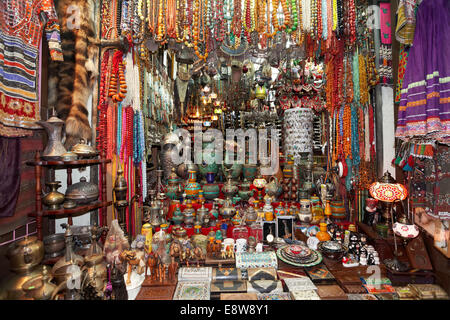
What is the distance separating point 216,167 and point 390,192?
8.05 ft

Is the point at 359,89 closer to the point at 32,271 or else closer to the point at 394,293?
the point at 394,293

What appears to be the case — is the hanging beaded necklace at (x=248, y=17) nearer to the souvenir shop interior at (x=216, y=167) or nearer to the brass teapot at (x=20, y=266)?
the souvenir shop interior at (x=216, y=167)

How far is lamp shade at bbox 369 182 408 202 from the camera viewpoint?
2177mm

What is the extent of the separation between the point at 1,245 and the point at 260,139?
16.9ft

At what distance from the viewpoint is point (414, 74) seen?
1872mm

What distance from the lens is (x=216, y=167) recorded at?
152 inches

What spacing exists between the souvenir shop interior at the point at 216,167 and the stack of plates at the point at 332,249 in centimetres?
2

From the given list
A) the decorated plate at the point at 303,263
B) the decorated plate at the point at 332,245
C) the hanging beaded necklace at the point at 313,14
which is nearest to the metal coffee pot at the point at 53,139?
the decorated plate at the point at 303,263

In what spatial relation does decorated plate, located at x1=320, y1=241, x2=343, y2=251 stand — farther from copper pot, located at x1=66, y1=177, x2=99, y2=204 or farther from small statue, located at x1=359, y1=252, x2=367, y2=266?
copper pot, located at x1=66, y1=177, x2=99, y2=204

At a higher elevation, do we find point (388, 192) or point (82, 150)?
point (82, 150)

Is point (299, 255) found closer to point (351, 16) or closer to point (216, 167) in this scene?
point (216, 167)

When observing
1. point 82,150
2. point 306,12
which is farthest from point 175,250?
point 306,12
